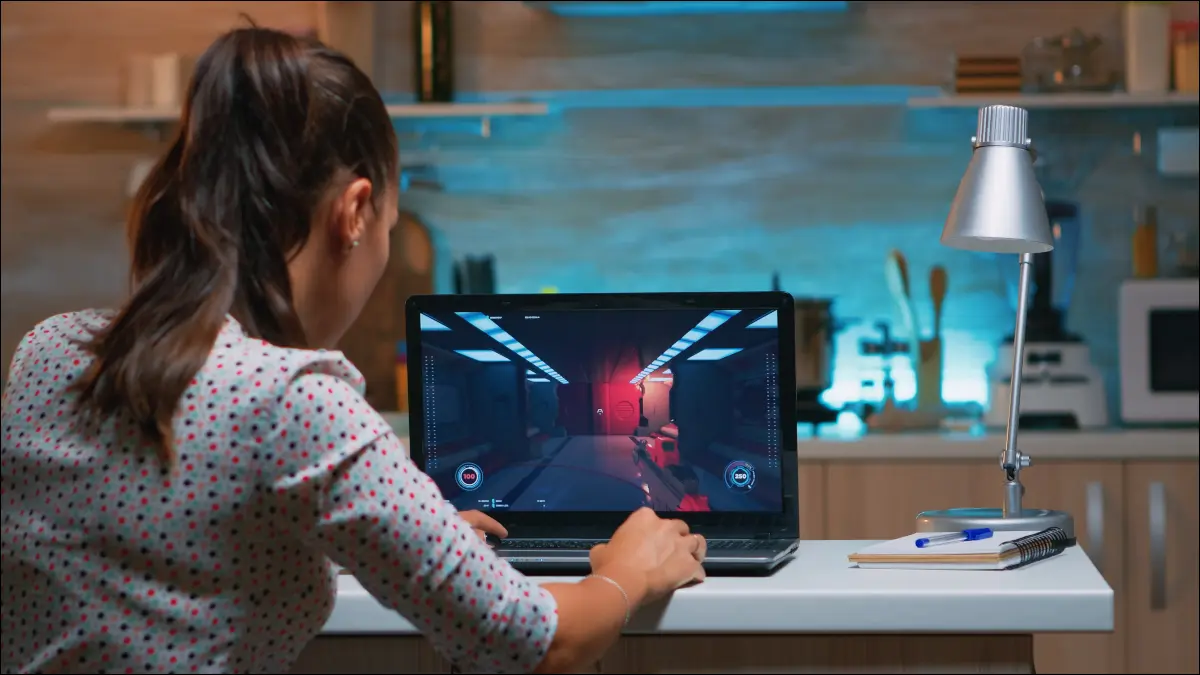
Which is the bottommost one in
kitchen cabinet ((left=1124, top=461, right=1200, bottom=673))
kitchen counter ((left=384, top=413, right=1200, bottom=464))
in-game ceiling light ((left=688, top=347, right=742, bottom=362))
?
kitchen cabinet ((left=1124, top=461, right=1200, bottom=673))

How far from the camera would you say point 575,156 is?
149 inches

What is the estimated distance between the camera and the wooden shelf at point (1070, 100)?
11.1 feet

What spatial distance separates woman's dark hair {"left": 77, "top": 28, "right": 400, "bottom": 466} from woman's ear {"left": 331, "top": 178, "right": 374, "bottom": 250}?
0.05 feet

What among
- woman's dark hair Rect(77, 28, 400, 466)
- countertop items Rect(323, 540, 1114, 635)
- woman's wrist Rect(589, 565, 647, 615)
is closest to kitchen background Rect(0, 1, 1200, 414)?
countertop items Rect(323, 540, 1114, 635)

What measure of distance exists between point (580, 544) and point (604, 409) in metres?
0.15

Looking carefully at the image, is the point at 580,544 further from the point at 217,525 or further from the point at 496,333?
the point at 217,525

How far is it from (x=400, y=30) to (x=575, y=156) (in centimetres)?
61

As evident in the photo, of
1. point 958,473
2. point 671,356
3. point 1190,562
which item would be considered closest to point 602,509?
point 671,356

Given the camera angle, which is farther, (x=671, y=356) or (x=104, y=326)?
(x=671, y=356)

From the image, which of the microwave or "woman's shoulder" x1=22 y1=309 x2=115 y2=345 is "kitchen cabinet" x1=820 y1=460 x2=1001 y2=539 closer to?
the microwave

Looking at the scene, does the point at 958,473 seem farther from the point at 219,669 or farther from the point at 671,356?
the point at 219,669

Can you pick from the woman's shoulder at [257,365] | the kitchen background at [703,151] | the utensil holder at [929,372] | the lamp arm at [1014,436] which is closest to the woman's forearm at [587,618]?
the woman's shoulder at [257,365]

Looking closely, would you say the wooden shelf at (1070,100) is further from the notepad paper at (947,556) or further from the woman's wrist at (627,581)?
the woman's wrist at (627,581)

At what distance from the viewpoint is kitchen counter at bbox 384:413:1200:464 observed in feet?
10.2
